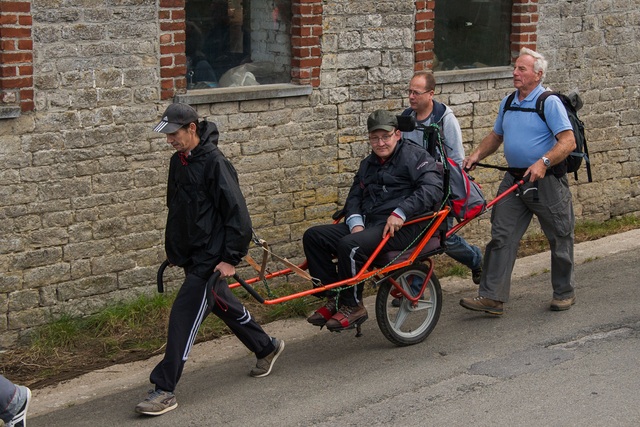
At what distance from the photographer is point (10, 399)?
19.9ft

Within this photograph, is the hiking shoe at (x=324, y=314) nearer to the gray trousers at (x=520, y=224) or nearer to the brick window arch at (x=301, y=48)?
the gray trousers at (x=520, y=224)

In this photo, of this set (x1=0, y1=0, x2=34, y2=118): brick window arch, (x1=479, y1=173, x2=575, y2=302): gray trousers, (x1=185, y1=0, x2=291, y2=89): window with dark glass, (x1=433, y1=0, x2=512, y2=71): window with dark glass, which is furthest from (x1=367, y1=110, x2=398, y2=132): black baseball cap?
(x1=433, y1=0, x2=512, y2=71): window with dark glass

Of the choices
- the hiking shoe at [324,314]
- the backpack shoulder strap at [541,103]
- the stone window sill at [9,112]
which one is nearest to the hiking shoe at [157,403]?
the hiking shoe at [324,314]

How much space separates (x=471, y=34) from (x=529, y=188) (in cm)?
297

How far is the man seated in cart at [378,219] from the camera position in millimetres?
7258

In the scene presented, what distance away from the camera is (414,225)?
294 inches

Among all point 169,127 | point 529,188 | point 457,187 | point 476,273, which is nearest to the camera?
point 169,127

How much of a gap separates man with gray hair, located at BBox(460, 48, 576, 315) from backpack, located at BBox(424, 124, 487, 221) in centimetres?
40

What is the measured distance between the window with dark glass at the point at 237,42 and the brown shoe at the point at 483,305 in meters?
2.55

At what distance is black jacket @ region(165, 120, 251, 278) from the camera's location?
6590 mm

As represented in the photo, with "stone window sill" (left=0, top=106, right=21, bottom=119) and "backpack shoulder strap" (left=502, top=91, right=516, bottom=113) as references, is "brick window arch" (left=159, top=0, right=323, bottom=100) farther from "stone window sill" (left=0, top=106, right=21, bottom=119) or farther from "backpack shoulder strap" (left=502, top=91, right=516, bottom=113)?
"backpack shoulder strap" (left=502, top=91, right=516, bottom=113)

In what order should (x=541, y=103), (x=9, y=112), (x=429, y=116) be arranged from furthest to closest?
(x=429, y=116) < (x=541, y=103) < (x=9, y=112)

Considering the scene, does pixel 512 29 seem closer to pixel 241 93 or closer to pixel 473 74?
pixel 473 74

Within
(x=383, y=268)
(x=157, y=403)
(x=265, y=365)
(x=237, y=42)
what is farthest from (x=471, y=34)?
(x=157, y=403)
